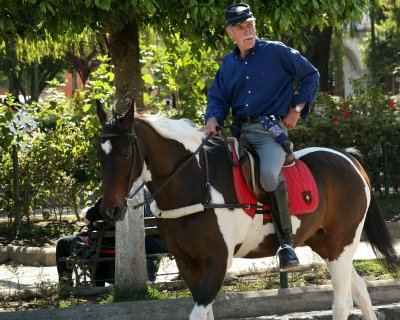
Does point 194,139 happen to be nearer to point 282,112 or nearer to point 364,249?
point 282,112

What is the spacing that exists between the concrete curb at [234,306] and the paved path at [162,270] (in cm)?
124

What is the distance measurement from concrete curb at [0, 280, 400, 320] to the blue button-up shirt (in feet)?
6.83

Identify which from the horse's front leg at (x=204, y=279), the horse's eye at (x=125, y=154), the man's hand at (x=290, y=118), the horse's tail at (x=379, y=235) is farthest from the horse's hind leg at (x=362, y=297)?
the horse's eye at (x=125, y=154)

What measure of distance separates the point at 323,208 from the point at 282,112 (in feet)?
2.91

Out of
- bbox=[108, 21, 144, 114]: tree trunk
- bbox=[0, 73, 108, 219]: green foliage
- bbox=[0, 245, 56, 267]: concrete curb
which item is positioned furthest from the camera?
bbox=[0, 73, 108, 219]: green foliage

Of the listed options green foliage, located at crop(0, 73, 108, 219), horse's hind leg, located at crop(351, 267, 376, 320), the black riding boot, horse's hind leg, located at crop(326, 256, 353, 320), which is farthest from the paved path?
the black riding boot

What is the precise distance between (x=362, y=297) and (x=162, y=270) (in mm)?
3809

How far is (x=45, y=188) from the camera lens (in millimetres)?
13695

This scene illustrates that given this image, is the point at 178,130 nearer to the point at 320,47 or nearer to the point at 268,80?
the point at 268,80

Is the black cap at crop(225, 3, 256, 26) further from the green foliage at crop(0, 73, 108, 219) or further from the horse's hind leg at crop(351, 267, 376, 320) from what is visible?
the green foliage at crop(0, 73, 108, 219)

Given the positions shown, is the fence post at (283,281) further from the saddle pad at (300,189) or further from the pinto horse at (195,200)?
the saddle pad at (300,189)

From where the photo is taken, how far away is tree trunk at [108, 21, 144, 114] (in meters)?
8.45

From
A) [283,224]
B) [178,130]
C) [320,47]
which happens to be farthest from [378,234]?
[320,47]

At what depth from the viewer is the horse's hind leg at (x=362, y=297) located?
7141mm
